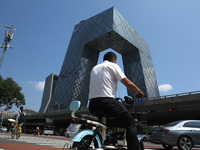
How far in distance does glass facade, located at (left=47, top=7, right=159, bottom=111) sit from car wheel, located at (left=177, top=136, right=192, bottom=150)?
164 ft

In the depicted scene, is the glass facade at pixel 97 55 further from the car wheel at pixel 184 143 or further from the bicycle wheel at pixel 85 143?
the bicycle wheel at pixel 85 143

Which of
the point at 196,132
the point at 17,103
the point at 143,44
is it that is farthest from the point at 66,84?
the point at 196,132

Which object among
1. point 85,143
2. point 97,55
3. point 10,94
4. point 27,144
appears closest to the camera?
point 85,143

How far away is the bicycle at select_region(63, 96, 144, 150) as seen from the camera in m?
2.40

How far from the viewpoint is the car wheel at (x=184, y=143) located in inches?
298

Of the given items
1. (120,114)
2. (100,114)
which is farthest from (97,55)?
(120,114)

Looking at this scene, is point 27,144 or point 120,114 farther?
point 27,144

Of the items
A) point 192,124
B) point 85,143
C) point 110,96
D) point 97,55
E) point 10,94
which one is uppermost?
point 97,55

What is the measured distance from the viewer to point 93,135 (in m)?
2.52

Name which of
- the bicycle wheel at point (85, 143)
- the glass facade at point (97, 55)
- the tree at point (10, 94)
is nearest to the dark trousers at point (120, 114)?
the bicycle wheel at point (85, 143)

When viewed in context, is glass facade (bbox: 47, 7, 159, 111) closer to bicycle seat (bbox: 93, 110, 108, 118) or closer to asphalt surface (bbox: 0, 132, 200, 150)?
asphalt surface (bbox: 0, 132, 200, 150)

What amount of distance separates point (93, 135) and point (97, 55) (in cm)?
6569

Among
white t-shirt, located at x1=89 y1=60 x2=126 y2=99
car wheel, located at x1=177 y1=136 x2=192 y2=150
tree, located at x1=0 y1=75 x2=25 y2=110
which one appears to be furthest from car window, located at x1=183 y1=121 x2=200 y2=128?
tree, located at x1=0 y1=75 x2=25 y2=110

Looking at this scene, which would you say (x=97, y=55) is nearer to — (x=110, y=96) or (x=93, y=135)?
(x=110, y=96)
